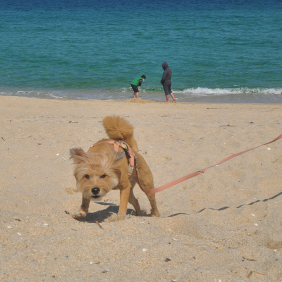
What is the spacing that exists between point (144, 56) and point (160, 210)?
24.0 meters

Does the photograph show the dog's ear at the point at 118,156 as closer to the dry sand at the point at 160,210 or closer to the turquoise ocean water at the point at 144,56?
the dry sand at the point at 160,210

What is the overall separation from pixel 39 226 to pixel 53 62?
78.8 feet

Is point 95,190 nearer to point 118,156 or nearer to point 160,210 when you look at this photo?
point 118,156

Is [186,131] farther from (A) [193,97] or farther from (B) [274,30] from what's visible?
(B) [274,30]

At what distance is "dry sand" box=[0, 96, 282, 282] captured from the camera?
10.4 ft

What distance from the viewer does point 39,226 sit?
3.77 m

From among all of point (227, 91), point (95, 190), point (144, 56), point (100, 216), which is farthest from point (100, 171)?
point (144, 56)

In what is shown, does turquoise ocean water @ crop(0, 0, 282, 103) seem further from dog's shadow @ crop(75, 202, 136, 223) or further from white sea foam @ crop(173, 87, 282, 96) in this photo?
dog's shadow @ crop(75, 202, 136, 223)

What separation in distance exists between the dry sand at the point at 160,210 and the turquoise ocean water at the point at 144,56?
9511 mm

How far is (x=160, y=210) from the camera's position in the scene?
5273 millimetres

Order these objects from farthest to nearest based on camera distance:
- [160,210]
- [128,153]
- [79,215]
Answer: [160,210] → [128,153] → [79,215]

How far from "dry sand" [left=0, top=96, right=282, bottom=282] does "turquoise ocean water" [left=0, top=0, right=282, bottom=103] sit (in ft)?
31.2

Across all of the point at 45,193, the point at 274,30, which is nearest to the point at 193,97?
the point at 45,193

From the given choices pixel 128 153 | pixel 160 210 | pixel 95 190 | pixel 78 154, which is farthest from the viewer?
pixel 160 210
